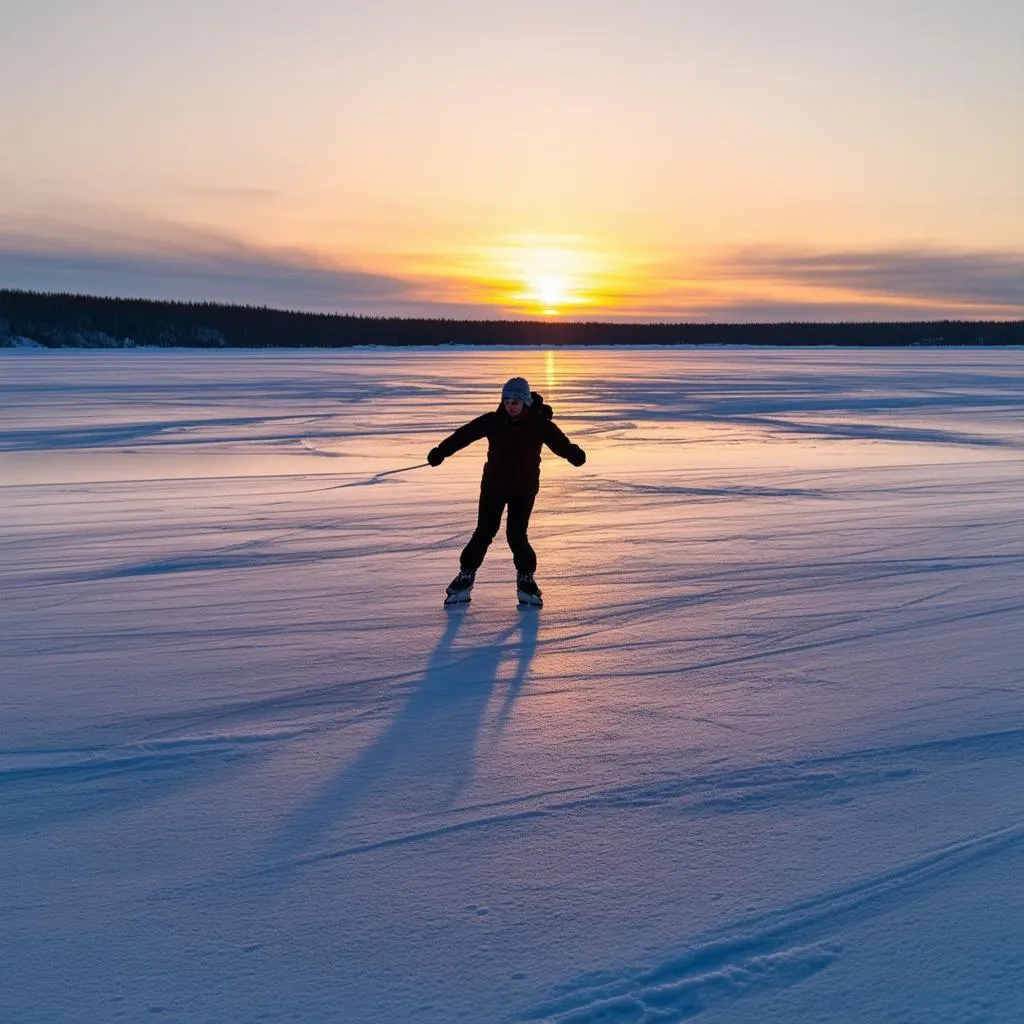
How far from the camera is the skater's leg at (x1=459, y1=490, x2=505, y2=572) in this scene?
5.64 m

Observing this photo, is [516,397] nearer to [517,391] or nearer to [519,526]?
[517,391]

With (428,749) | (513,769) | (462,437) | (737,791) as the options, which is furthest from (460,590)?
(737,791)

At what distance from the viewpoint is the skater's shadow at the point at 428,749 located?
2.98m

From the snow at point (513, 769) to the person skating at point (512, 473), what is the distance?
0.71ft

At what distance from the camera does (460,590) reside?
5508 millimetres

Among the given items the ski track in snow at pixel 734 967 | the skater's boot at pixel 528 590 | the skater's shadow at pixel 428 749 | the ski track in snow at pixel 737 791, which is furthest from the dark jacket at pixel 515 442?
the ski track in snow at pixel 734 967

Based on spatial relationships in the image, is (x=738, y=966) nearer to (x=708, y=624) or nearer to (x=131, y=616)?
(x=708, y=624)

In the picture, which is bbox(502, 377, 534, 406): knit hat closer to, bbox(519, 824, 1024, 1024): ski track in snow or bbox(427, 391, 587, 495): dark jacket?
bbox(427, 391, 587, 495): dark jacket

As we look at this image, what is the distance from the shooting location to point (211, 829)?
2922 millimetres

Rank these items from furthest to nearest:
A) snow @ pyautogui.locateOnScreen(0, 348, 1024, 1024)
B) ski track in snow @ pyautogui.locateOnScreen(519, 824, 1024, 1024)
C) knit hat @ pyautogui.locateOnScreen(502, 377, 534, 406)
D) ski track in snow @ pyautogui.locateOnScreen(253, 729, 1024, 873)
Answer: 1. knit hat @ pyautogui.locateOnScreen(502, 377, 534, 406)
2. ski track in snow @ pyautogui.locateOnScreen(253, 729, 1024, 873)
3. snow @ pyautogui.locateOnScreen(0, 348, 1024, 1024)
4. ski track in snow @ pyautogui.locateOnScreen(519, 824, 1024, 1024)

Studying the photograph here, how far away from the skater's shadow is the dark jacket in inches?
43.8

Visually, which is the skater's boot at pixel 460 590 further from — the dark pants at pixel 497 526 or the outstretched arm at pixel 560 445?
the outstretched arm at pixel 560 445

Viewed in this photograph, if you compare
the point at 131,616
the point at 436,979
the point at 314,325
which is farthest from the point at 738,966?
the point at 314,325

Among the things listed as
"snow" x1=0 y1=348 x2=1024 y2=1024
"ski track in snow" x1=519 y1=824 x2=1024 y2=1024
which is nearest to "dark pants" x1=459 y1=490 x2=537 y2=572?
"snow" x1=0 y1=348 x2=1024 y2=1024
